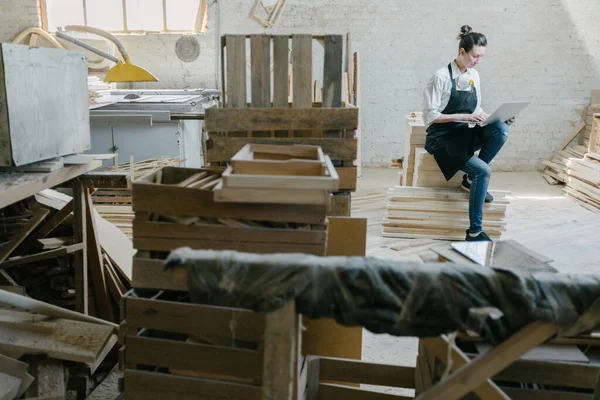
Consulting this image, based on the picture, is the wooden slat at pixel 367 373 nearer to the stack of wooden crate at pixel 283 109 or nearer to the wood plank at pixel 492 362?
the stack of wooden crate at pixel 283 109

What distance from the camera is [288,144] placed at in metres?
2.80

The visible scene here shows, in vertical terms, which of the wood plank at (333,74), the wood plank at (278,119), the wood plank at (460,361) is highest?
the wood plank at (333,74)

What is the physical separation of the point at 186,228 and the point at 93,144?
15.0 feet

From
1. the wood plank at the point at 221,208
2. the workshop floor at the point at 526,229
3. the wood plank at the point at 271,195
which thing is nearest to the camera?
the wood plank at the point at 271,195

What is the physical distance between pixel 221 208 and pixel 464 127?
387 cm

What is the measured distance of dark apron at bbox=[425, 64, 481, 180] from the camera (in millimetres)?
5453

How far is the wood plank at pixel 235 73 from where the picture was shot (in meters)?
2.86

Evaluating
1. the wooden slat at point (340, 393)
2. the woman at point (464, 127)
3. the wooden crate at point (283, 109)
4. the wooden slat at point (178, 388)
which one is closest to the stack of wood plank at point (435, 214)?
the woman at point (464, 127)

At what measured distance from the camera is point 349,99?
28.2 ft

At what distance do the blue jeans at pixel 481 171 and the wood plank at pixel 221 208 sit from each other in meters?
3.56

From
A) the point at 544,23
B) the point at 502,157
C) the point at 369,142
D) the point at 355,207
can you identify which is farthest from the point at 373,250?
the point at 544,23

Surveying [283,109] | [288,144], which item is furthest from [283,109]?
[288,144]

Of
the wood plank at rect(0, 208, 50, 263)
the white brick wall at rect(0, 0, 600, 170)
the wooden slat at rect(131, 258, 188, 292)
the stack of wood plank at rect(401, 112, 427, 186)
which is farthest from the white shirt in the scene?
the white brick wall at rect(0, 0, 600, 170)

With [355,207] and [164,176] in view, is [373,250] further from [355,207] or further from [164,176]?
[164,176]
